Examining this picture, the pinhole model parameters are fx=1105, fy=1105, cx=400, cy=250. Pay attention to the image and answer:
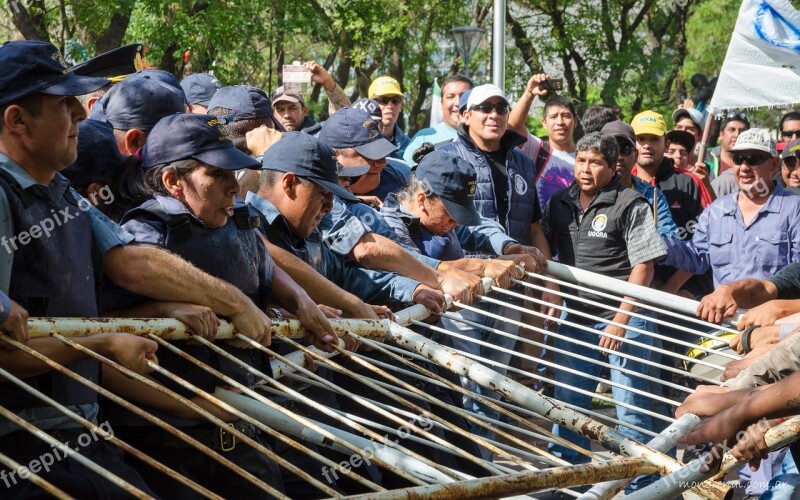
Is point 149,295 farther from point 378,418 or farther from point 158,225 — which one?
point 378,418

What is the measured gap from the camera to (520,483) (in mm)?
2779

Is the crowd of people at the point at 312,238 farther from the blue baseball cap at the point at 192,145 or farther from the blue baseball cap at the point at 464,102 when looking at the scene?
the blue baseball cap at the point at 464,102

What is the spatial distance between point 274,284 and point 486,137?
3.31 metres

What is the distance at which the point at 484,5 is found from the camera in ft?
58.7

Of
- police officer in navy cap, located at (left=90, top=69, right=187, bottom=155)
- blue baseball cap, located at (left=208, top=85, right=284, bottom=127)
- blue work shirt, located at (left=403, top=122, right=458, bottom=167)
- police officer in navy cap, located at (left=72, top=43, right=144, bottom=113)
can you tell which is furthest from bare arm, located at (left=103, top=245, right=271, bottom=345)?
blue work shirt, located at (left=403, top=122, right=458, bottom=167)

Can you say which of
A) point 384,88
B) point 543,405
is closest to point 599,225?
point 384,88

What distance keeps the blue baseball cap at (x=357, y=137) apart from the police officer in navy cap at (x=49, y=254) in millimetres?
2650

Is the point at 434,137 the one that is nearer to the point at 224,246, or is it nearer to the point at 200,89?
the point at 200,89

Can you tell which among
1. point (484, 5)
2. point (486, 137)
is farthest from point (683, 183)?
point (484, 5)

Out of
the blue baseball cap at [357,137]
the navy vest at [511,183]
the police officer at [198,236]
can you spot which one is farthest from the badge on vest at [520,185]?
the police officer at [198,236]

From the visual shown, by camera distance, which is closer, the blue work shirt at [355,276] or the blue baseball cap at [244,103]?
the blue work shirt at [355,276]

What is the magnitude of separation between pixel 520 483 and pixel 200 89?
4497mm

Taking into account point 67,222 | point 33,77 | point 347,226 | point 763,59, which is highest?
point 33,77

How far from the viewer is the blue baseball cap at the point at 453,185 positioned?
589 centimetres
